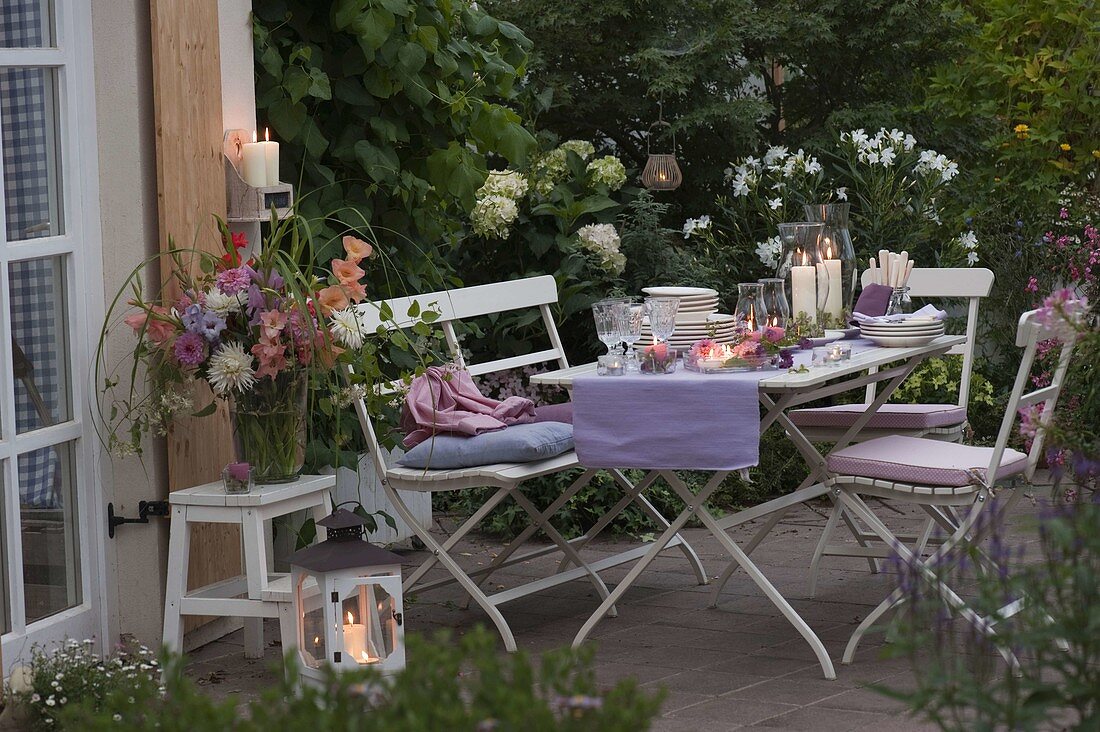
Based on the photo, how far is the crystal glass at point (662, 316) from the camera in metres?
3.84

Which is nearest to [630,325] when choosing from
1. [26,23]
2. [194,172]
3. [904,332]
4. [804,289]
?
[804,289]

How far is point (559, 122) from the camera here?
7297 mm

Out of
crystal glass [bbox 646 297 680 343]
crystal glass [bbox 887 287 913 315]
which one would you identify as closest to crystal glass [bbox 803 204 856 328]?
crystal glass [bbox 887 287 913 315]

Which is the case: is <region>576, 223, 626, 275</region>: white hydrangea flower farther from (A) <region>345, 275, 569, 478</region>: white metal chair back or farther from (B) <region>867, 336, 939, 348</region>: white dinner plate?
(B) <region>867, 336, 939, 348</region>: white dinner plate

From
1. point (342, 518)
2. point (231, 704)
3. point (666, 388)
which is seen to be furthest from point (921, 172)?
point (231, 704)

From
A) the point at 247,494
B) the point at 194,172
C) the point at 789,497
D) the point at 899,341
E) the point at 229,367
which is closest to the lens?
the point at 229,367

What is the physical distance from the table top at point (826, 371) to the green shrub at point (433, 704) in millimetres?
1764

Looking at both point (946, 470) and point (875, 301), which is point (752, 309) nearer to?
point (875, 301)

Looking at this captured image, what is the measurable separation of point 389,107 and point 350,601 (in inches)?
79.9

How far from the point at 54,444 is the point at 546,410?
147 cm

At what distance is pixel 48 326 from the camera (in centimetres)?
370

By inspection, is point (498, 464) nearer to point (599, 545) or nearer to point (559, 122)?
point (599, 545)

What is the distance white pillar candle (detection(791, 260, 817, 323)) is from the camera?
4332 mm

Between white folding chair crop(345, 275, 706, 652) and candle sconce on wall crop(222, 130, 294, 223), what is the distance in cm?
45
